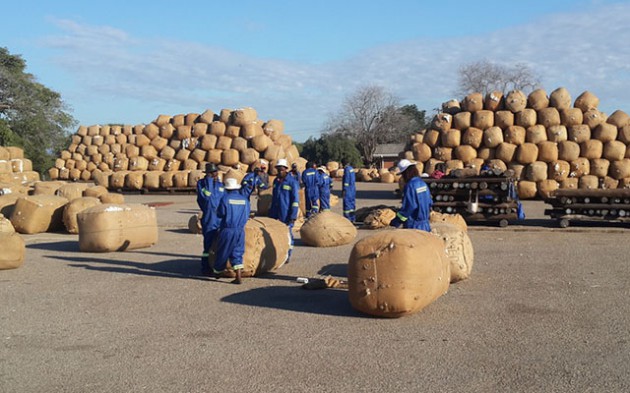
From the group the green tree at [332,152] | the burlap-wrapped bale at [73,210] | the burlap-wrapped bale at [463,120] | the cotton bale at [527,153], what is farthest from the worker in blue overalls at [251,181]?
the green tree at [332,152]

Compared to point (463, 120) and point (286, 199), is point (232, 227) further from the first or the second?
point (463, 120)

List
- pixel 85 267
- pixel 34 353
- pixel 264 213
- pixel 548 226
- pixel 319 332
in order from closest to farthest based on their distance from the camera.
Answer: pixel 34 353 → pixel 319 332 → pixel 85 267 → pixel 548 226 → pixel 264 213

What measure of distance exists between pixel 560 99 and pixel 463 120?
11.0ft

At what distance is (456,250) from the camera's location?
823 cm

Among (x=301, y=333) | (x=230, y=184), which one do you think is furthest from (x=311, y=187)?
A: (x=301, y=333)

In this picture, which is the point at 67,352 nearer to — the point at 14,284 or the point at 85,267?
the point at 14,284

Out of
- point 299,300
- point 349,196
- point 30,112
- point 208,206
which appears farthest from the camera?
point 30,112

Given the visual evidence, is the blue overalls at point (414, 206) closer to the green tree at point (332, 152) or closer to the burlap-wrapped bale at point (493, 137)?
the burlap-wrapped bale at point (493, 137)

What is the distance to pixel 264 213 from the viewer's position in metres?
16.2

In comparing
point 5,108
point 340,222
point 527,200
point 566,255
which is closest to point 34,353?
point 340,222

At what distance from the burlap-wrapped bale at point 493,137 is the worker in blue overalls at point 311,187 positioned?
841 cm

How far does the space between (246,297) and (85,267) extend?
3746 millimetres

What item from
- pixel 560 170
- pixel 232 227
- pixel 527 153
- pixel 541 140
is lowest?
pixel 232 227

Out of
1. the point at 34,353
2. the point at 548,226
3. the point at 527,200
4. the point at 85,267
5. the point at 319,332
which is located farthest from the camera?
the point at 527,200
